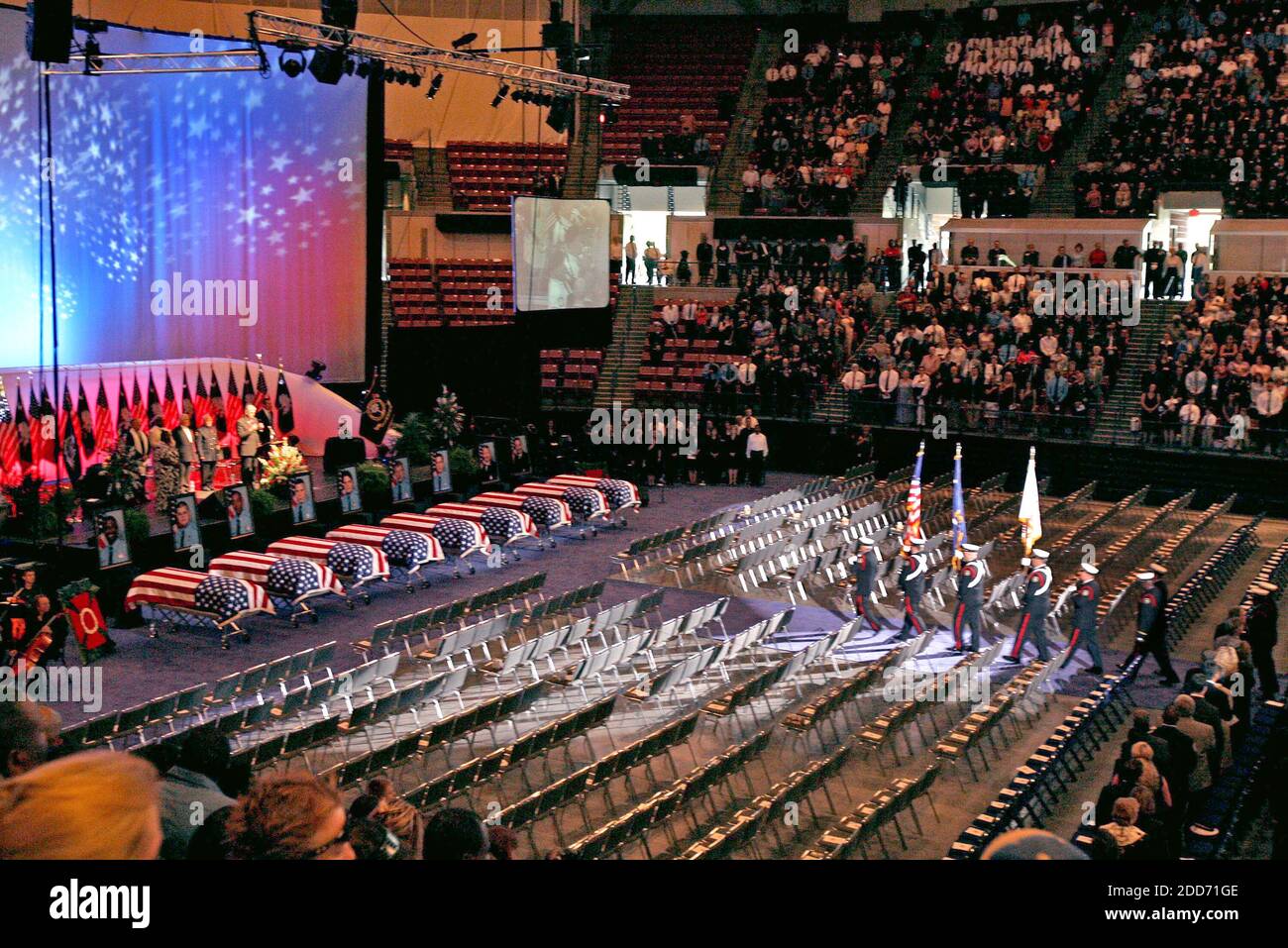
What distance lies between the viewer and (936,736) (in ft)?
44.3

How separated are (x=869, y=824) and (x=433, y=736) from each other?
3.84 meters

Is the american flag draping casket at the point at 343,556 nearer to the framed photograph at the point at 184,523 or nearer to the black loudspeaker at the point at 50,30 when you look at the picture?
the framed photograph at the point at 184,523

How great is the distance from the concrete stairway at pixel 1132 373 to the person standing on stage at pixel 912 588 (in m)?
10.3

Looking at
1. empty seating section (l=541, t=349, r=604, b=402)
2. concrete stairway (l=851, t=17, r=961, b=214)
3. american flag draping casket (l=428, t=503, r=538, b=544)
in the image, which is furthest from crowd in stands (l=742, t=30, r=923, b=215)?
american flag draping casket (l=428, t=503, r=538, b=544)

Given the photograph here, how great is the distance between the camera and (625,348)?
32562mm

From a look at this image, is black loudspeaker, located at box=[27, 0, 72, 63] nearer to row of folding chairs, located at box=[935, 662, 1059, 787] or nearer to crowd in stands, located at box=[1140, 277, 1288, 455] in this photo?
row of folding chairs, located at box=[935, 662, 1059, 787]

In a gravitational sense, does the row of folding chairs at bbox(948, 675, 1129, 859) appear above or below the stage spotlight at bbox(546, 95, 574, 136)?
below

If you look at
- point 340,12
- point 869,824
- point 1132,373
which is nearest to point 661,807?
point 869,824

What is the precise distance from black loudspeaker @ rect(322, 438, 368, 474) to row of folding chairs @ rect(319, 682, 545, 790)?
11.9 meters

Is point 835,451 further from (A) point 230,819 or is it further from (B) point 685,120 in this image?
(A) point 230,819

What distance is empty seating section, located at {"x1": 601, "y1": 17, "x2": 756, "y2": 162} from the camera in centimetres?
3738

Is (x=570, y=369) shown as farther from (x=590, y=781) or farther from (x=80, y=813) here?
(x=80, y=813)

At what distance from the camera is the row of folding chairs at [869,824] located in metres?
9.27
